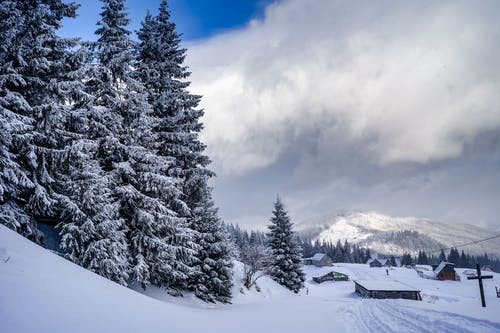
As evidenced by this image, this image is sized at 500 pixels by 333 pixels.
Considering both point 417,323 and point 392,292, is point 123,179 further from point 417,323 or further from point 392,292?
point 392,292

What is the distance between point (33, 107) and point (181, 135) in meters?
7.93

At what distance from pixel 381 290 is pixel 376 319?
1517 inches

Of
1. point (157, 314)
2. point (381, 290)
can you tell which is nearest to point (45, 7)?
point (157, 314)

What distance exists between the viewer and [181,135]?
17.8 m

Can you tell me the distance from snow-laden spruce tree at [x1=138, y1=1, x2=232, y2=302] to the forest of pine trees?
0.12 metres

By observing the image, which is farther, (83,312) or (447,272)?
(447,272)

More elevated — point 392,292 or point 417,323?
point 417,323

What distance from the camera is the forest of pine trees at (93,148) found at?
36.6 feet

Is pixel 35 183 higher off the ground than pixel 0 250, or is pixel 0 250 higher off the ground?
pixel 35 183

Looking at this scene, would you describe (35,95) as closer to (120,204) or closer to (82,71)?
(82,71)

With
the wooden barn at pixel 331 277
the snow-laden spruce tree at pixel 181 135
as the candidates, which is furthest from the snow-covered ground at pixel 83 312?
the wooden barn at pixel 331 277

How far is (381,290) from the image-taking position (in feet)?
149

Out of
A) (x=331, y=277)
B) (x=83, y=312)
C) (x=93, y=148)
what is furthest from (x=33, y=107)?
(x=331, y=277)

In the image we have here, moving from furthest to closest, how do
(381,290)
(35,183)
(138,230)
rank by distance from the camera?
1. (381,290)
2. (138,230)
3. (35,183)
